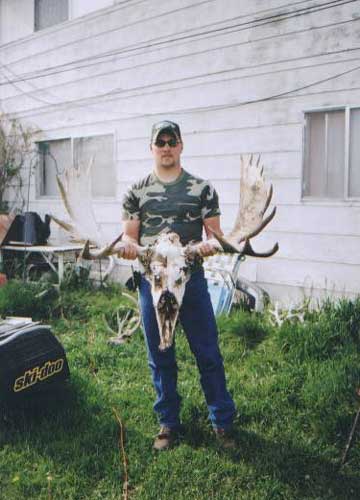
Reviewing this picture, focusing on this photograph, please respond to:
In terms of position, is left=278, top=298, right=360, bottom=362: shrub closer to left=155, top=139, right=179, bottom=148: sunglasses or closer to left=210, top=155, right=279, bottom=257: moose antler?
left=210, top=155, right=279, bottom=257: moose antler

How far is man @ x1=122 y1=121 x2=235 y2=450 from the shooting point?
3.28 m

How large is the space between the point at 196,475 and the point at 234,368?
61.4 inches

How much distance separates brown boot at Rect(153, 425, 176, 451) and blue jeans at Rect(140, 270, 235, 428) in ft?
0.43

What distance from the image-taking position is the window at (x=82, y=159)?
8.02 m

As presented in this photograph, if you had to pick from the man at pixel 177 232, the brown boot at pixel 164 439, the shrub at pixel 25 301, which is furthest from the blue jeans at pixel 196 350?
the shrub at pixel 25 301

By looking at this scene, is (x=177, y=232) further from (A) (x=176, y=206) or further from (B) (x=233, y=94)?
Result: (B) (x=233, y=94)

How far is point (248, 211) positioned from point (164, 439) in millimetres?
1513

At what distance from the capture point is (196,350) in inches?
133

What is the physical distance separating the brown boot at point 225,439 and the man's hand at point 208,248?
3.74 ft

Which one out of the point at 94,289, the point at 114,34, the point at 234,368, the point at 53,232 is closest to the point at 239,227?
the point at 234,368

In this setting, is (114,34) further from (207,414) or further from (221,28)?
(207,414)

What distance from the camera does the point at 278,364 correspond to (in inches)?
181

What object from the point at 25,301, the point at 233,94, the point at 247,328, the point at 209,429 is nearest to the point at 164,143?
the point at 209,429

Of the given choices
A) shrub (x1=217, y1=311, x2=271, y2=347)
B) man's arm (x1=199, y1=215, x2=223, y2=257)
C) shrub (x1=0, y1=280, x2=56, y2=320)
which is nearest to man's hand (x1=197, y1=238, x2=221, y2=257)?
man's arm (x1=199, y1=215, x2=223, y2=257)
